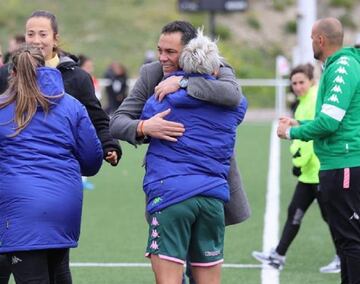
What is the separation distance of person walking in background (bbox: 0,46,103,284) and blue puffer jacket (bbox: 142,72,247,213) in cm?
46

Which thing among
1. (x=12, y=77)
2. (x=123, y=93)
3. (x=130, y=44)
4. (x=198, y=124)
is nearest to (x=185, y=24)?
(x=198, y=124)

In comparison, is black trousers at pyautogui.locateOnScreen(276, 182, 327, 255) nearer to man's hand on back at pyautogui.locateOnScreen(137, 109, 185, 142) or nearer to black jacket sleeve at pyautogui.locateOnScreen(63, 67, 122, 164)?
black jacket sleeve at pyautogui.locateOnScreen(63, 67, 122, 164)

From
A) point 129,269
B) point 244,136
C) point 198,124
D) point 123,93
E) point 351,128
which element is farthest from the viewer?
point 123,93

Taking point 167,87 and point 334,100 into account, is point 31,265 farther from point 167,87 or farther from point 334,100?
point 334,100

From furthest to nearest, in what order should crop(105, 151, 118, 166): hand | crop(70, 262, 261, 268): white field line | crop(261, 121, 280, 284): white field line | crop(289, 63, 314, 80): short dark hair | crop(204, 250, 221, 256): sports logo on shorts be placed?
crop(289, 63, 314, 80): short dark hair < crop(70, 262, 261, 268): white field line < crop(261, 121, 280, 284): white field line < crop(105, 151, 118, 166): hand < crop(204, 250, 221, 256): sports logo on shorts

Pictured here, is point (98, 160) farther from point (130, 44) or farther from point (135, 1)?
point (135, 1)

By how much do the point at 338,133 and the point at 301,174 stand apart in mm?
2466

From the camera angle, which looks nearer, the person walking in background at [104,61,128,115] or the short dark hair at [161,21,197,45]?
the short dark hair at [161,21,197,45]

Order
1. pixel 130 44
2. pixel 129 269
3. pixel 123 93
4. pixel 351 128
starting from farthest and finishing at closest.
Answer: pixel 130 44 < pixel 123 93 < pixel 129 269 < pixel 351 128

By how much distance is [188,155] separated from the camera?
19.3ft

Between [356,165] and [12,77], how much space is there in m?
2.42

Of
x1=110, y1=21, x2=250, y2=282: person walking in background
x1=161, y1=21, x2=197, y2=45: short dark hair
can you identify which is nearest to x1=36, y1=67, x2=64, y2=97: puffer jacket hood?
x1=110, y1=21, x2=250, y2=282: person walking in background

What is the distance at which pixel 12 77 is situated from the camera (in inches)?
234

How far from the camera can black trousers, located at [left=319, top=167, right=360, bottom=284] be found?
7.00 m
